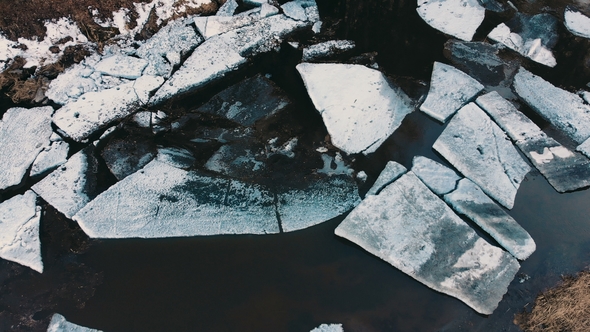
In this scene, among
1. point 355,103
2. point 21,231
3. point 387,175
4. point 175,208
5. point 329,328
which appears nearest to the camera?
point 329,328

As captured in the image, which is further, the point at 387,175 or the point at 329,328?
the point at 387,175

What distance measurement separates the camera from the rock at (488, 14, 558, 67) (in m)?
3.80

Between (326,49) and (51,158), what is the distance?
2469 mm

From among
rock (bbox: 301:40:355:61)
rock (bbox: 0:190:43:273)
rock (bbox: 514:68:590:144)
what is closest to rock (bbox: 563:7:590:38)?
rock (bbox: 514:68:590:144)

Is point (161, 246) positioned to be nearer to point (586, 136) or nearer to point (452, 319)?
point (452, 319)

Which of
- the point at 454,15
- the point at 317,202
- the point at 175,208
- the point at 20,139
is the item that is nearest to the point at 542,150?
the point at 317,202

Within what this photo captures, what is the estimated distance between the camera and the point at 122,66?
3523 millimetres

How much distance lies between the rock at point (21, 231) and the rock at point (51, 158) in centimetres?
20

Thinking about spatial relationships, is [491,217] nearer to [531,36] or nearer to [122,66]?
[531,36]

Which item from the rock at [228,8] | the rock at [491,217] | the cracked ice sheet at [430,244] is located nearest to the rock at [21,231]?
the cracked ice sheet at [430,244]

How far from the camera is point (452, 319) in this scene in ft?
7.68

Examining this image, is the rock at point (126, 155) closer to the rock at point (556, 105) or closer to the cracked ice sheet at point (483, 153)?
the cracked ice sheet at point (483, 153)

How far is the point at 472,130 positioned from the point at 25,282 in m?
3.22

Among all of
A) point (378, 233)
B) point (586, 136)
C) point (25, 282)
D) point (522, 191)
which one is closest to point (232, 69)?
point (378, 233)
